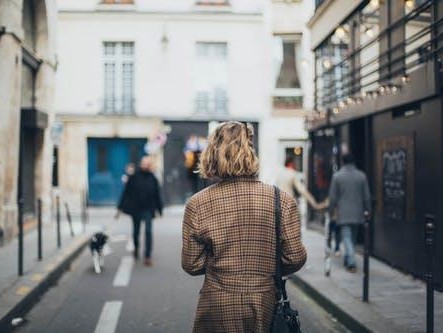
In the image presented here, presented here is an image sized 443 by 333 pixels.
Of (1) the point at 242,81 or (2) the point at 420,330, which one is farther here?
(1) the point at 242,81

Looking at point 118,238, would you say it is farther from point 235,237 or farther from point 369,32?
point 235,237

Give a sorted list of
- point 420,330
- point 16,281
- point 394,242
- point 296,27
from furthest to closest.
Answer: point 296,27
point 394,242
point 16,281
point 420,330

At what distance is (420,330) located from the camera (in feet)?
19.9

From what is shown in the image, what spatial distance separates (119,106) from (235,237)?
23640 mm

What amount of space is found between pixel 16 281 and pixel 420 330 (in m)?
5.02

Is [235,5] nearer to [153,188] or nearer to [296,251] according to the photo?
[153,188]

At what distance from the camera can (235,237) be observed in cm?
323

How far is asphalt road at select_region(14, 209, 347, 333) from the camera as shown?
22.4ft


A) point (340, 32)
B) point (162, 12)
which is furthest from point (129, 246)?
point (162, 12)

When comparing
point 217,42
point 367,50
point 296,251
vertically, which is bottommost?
point 296,251

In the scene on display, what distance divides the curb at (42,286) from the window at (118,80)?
13652 mm

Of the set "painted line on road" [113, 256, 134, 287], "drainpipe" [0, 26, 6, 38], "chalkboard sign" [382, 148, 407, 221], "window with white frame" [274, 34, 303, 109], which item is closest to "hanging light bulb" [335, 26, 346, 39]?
"chalkboard sign" [382, 148, 407, 221]

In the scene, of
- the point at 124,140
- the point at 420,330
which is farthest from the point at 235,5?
the point at 420,330

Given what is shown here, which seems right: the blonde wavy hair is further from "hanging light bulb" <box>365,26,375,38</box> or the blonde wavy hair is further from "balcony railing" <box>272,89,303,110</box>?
"balcony railing" <box>272,89,303,110</box>
